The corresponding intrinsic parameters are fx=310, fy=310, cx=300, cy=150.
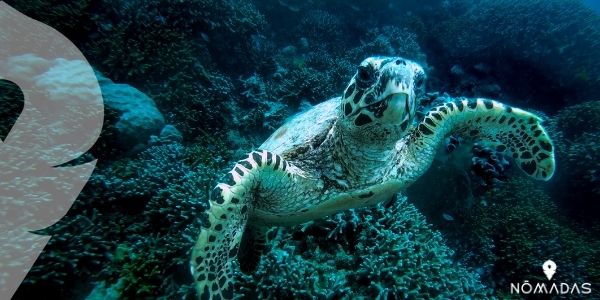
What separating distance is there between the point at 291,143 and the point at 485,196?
378 cm

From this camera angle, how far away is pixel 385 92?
194 cm

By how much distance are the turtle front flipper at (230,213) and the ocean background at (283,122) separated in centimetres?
77

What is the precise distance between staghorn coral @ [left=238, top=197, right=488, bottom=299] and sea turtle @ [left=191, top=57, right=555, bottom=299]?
324 mm

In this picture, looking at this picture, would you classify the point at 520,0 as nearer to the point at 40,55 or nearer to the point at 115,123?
the point at 115,123

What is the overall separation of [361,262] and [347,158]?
1.18m

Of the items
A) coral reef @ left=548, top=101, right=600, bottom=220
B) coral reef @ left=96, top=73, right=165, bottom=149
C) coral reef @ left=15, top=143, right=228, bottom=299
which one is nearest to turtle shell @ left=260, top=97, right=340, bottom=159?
coral reef @ left=15, top=143, right=228, bottom=299

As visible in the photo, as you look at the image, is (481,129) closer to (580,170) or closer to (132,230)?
(580,170)

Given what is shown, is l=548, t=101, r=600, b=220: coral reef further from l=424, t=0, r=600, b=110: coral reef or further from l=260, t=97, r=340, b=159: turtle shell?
l=260, t=97, r=340, b=159: turtle shell

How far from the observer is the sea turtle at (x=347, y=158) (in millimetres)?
2035

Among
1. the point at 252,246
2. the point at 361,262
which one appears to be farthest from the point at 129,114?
the point at 361,262

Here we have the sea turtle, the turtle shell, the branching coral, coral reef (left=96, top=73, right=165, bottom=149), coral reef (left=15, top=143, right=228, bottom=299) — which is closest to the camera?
the sea turtle

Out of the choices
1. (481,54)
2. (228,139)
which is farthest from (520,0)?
(228,139)

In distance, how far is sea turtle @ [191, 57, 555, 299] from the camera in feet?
6.68
